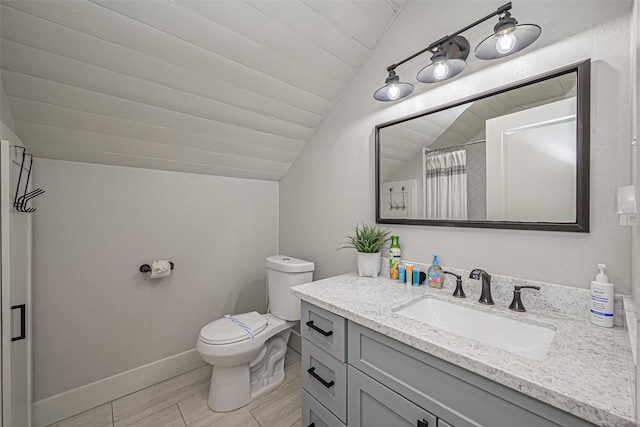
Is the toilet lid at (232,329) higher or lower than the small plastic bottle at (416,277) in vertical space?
lower

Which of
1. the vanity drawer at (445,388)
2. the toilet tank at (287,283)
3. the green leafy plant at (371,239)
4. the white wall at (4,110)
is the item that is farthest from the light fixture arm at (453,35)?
the white wall at (4,110)

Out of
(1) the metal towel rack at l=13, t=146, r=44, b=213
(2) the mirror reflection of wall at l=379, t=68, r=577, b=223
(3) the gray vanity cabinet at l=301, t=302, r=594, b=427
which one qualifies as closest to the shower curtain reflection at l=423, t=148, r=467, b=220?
(2) the mirror reflection of wall at l=379, t=68, r=577, b=223

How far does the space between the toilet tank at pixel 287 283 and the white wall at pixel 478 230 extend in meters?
0.20

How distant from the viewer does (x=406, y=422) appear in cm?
85

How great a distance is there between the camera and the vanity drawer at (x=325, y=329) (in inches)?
41.8

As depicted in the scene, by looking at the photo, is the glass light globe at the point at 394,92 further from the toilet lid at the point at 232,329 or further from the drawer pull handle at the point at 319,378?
the toilet lid at the point at 232,329

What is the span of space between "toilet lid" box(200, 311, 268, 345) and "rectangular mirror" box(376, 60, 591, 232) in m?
1.18

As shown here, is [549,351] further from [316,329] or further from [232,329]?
[232,329]

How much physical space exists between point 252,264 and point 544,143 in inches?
86.2

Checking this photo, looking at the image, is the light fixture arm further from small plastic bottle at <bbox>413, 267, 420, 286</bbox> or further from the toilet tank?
the toilet tank

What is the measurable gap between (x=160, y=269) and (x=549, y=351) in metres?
2.13

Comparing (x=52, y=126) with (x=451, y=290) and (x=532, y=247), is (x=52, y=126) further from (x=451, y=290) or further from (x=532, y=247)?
(x=532, y=247)

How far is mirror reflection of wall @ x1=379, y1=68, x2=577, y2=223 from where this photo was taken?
99 cm


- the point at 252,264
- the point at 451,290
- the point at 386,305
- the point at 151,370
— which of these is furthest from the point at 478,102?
the point at 151,370
